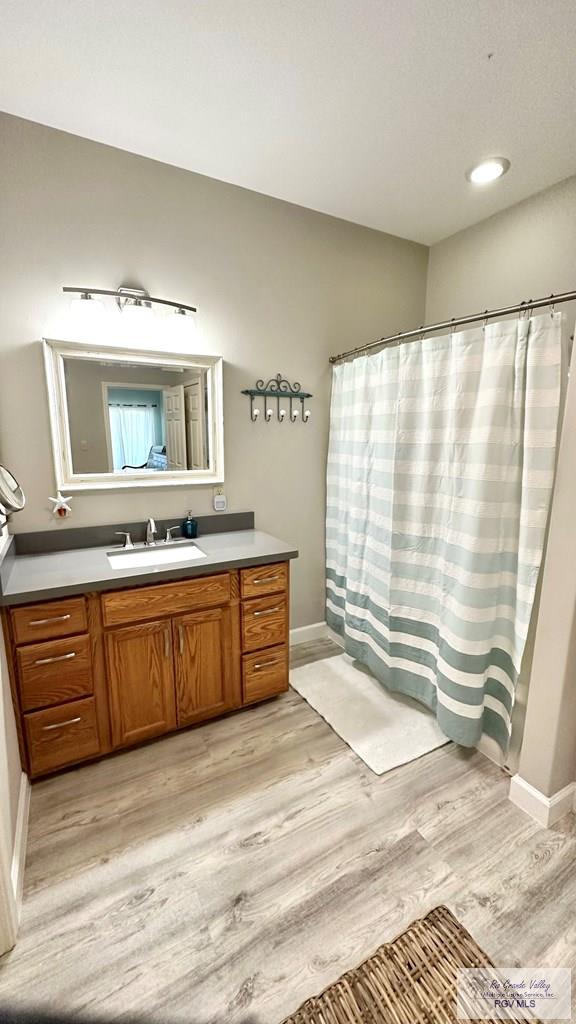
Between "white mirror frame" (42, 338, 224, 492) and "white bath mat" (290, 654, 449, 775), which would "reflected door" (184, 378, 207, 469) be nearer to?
"white mirror frame" (42, 338, 224, 492)

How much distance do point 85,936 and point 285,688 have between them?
1.21 metres

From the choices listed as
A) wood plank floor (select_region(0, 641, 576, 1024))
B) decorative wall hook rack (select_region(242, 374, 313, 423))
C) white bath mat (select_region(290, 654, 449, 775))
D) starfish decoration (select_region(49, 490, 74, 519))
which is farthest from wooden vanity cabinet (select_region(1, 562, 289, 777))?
decorative wall hook rack (select_region(242, 374, 313, 423))

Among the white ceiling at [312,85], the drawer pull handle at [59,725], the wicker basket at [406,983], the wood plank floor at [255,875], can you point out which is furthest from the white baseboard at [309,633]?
the white ceiling at [312,85]

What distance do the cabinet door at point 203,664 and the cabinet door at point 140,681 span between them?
0.05 meters

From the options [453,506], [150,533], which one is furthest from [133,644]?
[453,506]

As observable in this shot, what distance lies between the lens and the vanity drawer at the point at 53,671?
158 centimetres

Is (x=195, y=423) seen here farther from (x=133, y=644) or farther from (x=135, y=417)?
(x=133, y=644)

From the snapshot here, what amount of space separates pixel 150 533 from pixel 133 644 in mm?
594

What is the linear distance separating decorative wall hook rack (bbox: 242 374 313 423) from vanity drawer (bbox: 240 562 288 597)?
0.90 metres

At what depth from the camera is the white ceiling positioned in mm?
1264

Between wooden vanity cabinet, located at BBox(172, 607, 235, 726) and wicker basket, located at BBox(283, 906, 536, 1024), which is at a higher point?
wooden vanity cabinet, located at BBox(172, 607, 235, 726)

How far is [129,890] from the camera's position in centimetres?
132

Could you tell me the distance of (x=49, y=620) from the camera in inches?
62.7

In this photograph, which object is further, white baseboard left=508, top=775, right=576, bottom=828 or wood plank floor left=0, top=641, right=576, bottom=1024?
white baseboard left=508, top=775, right=576, bottom=828
